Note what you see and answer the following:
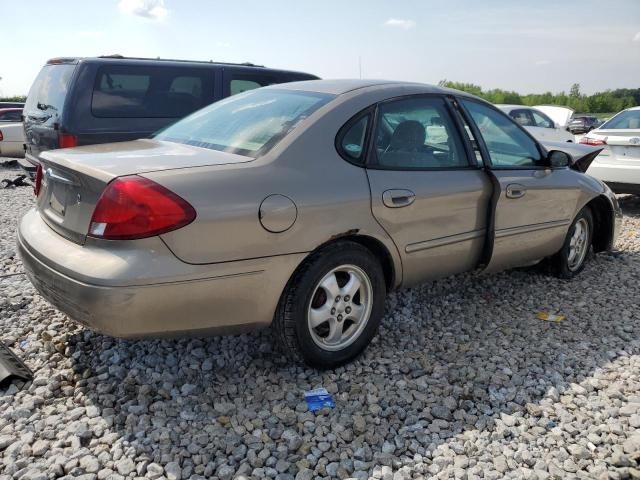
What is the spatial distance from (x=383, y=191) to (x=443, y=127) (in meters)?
0.84

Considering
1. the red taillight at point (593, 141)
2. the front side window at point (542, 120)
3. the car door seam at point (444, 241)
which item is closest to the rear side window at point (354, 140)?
the car door seam at point (444, 241)

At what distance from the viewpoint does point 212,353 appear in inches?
130

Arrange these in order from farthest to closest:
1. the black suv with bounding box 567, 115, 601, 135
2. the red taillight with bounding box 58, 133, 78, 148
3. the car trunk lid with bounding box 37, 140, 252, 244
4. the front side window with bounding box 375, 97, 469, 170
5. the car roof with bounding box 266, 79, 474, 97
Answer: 1. the black suv with bounding box 567, 115, 601, 135
2. the red taillight with bounding box 58, 133, 78, 148
3. the car roof with bounding box 266, 79, 474, 97
4. the front side window with bounding box 375, 97, 469, 170
5. the car trunk lid with bounding box 37, 140, 252, 244

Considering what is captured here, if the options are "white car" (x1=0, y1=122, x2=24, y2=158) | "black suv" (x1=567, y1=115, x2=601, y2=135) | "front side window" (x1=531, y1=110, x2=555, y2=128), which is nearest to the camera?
"white car" (x1=0, y1=122, x2=24, y2=158)

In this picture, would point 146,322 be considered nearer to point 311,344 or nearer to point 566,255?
point 311,344

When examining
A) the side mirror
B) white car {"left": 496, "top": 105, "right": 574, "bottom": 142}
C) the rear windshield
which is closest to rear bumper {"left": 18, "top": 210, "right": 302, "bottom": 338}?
the side mirror

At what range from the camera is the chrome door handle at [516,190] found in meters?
3.81

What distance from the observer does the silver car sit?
2.47 m

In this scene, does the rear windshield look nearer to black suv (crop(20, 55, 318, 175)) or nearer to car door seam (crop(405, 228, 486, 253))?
black suv (crop(20, 55, 318, 175))

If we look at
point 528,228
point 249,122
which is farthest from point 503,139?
point 249,122

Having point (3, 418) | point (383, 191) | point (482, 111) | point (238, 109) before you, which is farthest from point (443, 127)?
point (3, 418)

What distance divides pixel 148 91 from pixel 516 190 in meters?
4.33

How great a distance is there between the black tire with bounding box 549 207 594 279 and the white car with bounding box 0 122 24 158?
11.7 meters

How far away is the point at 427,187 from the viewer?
10.9ft
